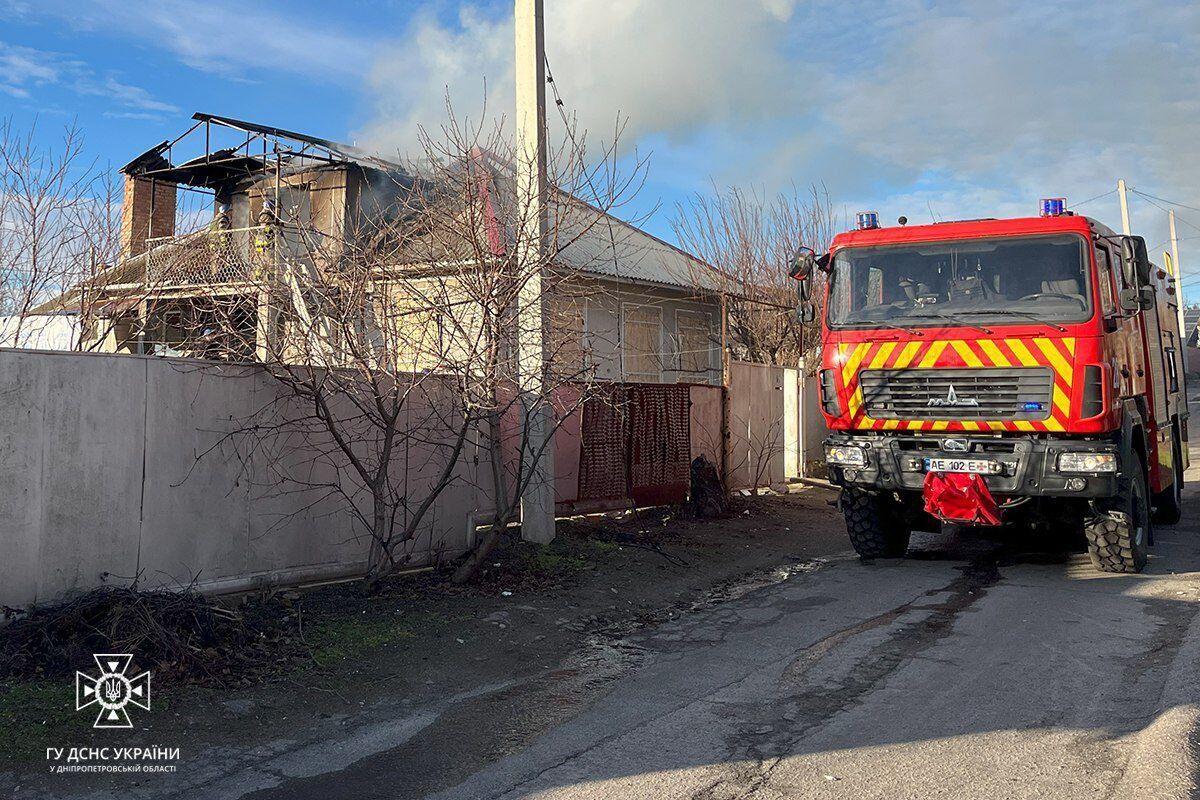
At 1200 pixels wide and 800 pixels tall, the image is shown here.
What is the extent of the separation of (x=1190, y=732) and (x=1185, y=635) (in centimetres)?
231

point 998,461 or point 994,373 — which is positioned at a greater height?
point 994,373

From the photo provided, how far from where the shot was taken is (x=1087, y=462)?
7.58 metres

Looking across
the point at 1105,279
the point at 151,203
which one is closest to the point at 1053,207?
the point at 1105,279

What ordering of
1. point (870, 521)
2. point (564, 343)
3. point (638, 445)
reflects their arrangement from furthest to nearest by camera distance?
point (638, 445)
point (870, 521)
point (564, 343)

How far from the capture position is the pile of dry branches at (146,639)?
191 inches

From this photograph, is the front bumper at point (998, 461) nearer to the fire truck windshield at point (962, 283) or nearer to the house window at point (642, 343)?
the fire truck windshield at point (962, 283)

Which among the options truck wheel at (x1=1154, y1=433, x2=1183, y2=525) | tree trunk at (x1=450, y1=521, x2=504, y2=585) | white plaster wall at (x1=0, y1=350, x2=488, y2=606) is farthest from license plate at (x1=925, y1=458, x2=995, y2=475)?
white plaster wall at (x1=0, y1=350, x2=488, y2=606)

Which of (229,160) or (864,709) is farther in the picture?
(229,160)

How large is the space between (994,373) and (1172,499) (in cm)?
537

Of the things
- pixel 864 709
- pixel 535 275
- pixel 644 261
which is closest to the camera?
pixel 864 709

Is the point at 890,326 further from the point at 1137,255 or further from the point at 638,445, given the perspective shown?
the point at 638,445

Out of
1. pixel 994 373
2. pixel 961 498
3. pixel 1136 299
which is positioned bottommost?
pixel 961 498

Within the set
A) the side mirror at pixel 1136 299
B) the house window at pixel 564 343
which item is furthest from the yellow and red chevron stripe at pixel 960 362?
the house window at pixel 564 343

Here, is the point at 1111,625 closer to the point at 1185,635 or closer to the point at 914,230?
the point at 1185,635
